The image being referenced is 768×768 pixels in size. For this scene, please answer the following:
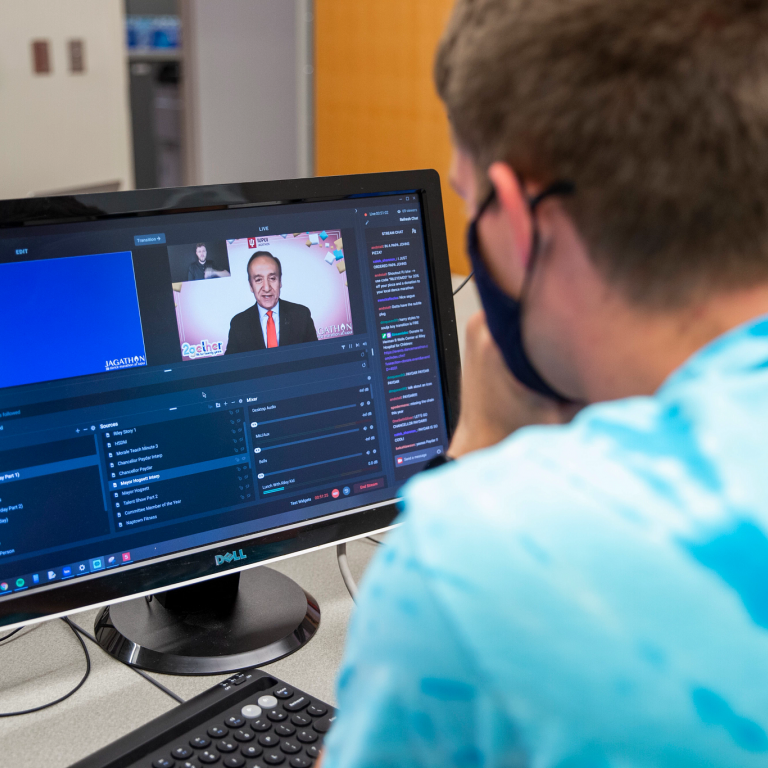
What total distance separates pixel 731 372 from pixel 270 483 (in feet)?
1.79

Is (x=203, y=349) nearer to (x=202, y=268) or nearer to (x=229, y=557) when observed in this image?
(x=202, y=268)

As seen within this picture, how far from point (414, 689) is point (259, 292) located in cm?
54

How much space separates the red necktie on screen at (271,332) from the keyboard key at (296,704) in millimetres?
339

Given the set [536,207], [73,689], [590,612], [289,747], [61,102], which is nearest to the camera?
[590,612]

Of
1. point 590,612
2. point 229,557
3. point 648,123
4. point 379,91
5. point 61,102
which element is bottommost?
point 229,557

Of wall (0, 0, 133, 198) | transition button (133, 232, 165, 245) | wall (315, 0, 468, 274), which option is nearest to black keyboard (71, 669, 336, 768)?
transition button (133, 232, 165, 245)

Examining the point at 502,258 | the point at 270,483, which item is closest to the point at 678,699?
the point at 502,258

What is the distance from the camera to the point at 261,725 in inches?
29.9

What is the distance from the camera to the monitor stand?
878 millimetres

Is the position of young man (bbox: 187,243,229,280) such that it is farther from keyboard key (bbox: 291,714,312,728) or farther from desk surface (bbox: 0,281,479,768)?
keyboard key (bbox: 291,714,312,728)

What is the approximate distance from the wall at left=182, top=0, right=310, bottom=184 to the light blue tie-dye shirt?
14.0 feet

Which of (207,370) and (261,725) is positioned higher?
(207,370)

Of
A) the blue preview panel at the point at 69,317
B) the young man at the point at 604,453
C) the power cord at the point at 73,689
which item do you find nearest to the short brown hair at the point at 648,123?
the young man at the point at 604,453

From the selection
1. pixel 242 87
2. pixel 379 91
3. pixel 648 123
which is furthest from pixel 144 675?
pixel 242 87
